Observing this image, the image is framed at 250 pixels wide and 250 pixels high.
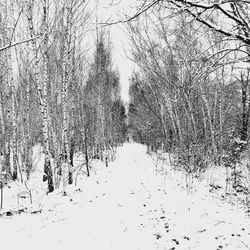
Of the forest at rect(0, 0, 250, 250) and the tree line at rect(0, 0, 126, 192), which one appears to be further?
the tree line at rect(0, 0, 126, 192)

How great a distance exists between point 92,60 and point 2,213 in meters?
12.6

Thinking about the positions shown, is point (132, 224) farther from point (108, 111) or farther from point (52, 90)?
point (108, 111)

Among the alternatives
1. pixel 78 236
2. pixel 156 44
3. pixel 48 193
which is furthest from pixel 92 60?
pixel 78 236

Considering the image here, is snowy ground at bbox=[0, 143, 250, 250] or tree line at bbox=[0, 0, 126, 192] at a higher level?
tree line at bbox=[0, 0, 126, 192]

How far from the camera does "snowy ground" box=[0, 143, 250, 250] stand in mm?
4168

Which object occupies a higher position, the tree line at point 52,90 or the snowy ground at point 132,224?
the tree line at point 52,90

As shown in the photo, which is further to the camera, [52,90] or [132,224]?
[52,90]

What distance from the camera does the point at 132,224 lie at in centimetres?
503

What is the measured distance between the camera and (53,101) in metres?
12.1

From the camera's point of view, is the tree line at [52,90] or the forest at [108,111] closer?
the forest at [108,111]

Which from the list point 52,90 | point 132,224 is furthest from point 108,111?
point 132,224

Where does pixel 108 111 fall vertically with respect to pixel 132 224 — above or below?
above

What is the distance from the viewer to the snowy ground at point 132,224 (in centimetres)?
417

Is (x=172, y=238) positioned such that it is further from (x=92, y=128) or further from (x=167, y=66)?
(x=92, y=128)
